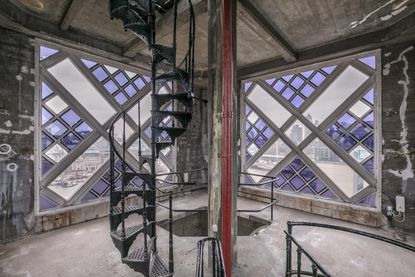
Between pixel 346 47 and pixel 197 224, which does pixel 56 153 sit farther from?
pixel 346 47

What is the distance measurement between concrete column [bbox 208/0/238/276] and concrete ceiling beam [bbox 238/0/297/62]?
626mm

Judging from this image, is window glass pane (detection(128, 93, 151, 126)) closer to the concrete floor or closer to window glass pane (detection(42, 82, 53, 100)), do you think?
window glass pane (detection(42, 82, 53, 100))

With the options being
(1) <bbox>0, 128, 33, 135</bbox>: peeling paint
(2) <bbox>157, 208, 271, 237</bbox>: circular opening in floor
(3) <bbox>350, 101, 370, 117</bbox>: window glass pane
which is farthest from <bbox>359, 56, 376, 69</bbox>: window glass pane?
(1) <bbox>0, 128, 33, 135</bbox>: peeling paint

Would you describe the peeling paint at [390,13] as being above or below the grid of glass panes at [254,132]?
above

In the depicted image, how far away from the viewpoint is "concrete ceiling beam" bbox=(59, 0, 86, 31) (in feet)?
9.28

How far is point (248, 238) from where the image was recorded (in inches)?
123

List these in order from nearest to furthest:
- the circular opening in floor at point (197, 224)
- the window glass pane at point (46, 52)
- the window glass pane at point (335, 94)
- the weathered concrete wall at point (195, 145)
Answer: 1. the window glass pane at point (46, 52)
2. the window glass pane at point (335, 94)
3. the circular opening in floor at point (197, 224)
4. the weathered concrete wall at point (195, 145)

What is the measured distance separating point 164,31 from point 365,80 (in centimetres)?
384

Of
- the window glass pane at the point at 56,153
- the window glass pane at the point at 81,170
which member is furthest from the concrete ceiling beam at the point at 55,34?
the window glass pane at the point at 56,153

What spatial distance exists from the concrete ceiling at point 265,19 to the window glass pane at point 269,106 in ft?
3.89

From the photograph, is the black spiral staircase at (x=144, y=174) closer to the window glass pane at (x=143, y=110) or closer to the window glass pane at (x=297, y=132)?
the window glass pane at (x=143, y=110)

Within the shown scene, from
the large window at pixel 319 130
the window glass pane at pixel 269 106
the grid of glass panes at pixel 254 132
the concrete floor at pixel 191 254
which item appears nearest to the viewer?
the concrete floor at pixel 191 254

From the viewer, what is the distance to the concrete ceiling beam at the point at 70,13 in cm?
283

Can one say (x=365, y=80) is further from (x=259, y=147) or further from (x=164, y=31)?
(x=164, y=31)
